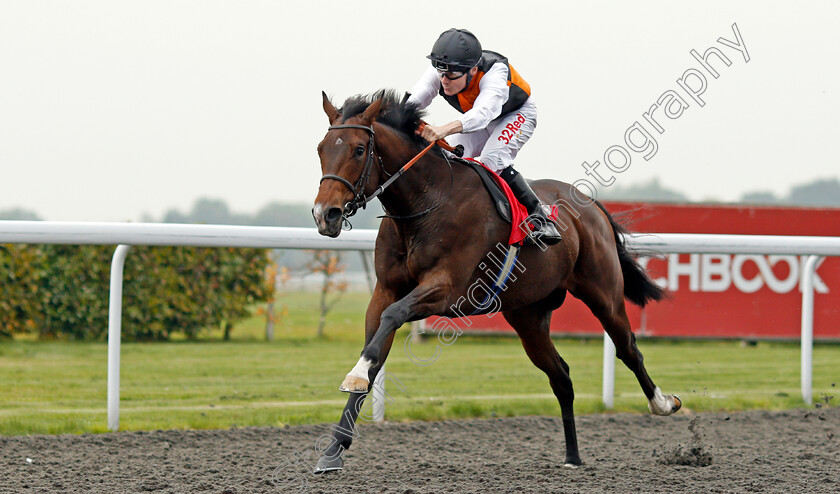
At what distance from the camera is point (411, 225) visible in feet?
12.1

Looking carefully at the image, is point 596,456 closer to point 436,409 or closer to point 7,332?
point 436,409

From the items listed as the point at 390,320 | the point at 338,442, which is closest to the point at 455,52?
the point at 390,320

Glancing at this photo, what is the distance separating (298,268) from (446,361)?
231 cm

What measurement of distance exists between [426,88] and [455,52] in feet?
1.03

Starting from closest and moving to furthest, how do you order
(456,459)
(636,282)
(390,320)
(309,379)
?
(390,320)
(456,459)
(636,282)
(309,379)

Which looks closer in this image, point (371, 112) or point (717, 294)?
point (371, 112)

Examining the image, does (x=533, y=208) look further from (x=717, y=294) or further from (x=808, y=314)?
(x=717, y=294)

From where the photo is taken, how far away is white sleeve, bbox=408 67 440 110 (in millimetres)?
4051

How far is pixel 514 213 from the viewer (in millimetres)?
3938

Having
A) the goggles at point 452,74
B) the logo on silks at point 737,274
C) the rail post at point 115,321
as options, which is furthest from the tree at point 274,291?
the goggles at point 452,74

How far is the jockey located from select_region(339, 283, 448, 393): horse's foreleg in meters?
0.65

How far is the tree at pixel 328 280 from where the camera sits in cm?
993

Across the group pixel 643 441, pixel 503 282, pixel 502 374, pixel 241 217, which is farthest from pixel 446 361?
pixel 241 217

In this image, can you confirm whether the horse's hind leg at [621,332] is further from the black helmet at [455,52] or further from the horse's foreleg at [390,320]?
the black helmet at [455,52]
